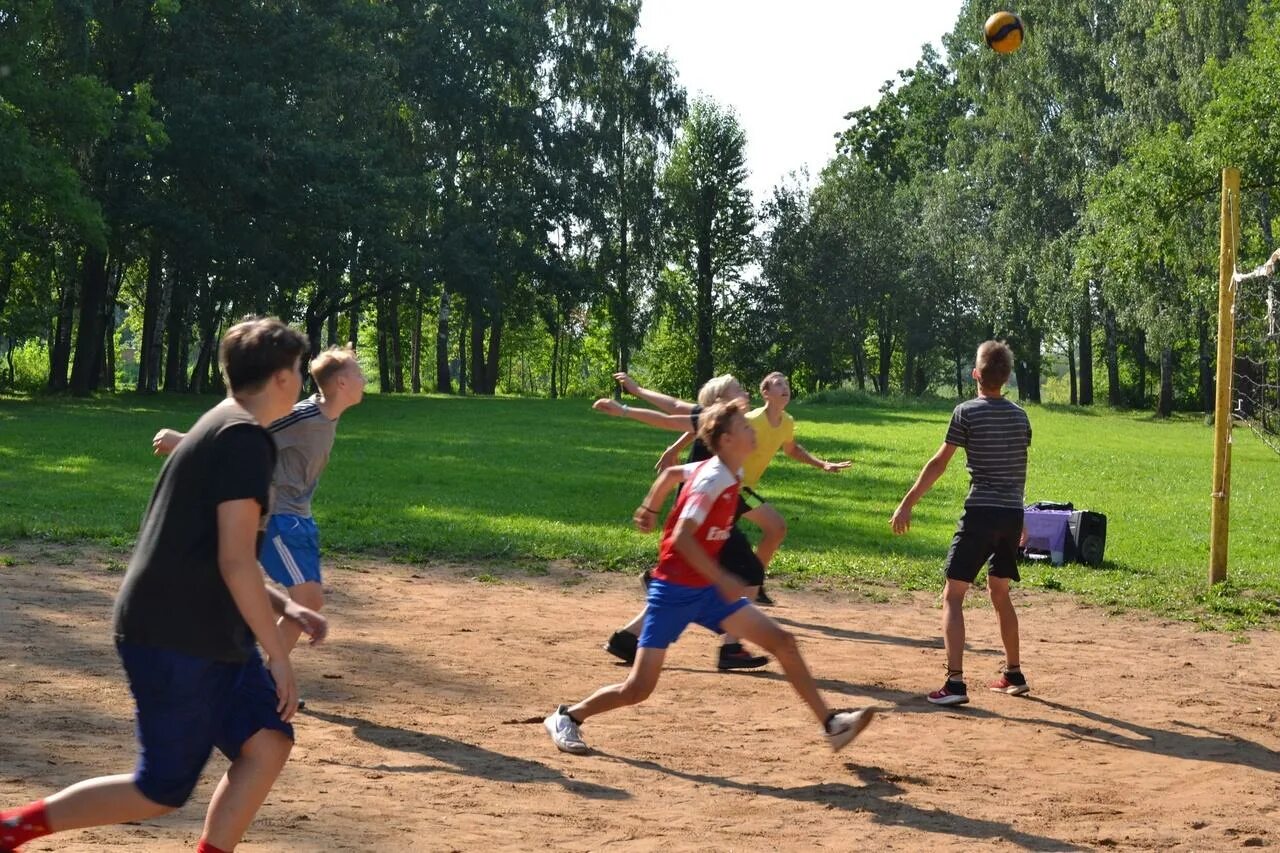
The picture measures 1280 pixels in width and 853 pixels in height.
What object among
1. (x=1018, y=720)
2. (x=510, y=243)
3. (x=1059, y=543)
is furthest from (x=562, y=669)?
(x=510, y=243)

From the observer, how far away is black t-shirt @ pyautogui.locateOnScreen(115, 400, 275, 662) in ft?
12.6

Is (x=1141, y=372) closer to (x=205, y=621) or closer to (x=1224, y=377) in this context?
(x=1224, y=377)

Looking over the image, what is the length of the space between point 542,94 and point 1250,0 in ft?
78.2

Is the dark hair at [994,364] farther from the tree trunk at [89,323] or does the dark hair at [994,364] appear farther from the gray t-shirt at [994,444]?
the tree trunk at [89,323]

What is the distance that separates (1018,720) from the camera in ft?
25.5

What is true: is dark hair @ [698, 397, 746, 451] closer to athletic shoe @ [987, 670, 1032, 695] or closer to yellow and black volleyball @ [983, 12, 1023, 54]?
athletic shoe @ [987, 670, 1032, 695]

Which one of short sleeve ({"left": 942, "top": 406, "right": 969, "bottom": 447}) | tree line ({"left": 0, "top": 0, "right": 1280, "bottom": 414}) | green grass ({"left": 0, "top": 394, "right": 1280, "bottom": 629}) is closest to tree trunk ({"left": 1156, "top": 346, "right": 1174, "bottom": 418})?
tree line ({"left": 0, "top": 0, "right": 1280, "bottom": 414})

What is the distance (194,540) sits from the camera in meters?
3.87

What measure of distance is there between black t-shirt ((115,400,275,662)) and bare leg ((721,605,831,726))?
2.94m

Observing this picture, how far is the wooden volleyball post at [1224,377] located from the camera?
1210cm

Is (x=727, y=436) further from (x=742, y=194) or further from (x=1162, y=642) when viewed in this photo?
(x=742, y=194)

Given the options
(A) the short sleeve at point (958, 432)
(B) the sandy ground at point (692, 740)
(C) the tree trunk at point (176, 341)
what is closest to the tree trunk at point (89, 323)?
(C) the tree trunk at point (176, 341)

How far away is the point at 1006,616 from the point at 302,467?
3.99m

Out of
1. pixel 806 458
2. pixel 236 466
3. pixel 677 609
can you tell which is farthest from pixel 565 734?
pixel 806 458
